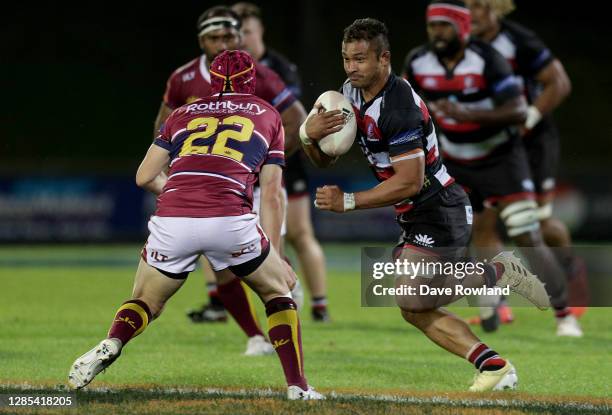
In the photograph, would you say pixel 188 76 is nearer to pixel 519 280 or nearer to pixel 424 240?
pixel 424 240

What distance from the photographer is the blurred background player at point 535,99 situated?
9094 mm

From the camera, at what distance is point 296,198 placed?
945 cm

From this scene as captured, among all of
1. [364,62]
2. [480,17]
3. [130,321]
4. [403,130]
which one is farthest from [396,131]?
[480,17]

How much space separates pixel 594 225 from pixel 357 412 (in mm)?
13093

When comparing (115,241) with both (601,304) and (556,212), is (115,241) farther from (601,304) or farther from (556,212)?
(601,304)

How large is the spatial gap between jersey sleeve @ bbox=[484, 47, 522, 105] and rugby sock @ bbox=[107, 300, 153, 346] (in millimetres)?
3935

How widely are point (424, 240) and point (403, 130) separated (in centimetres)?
68

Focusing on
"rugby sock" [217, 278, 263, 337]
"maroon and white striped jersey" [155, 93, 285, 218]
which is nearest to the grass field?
Result: "rugby sock" [217, 278, 263, 337]

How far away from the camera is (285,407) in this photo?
5.18m

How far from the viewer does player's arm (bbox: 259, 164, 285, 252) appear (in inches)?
223

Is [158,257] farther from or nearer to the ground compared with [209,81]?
nearer to the ground

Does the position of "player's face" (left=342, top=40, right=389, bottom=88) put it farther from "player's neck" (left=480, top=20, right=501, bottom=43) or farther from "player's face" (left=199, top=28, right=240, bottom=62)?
"player's neck" (left=480, top=20, right=501, bottom=43)

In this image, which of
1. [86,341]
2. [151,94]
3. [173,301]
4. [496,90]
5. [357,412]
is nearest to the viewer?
[357,412]

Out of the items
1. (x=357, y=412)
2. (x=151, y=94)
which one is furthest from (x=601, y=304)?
(x=151, y=94)
